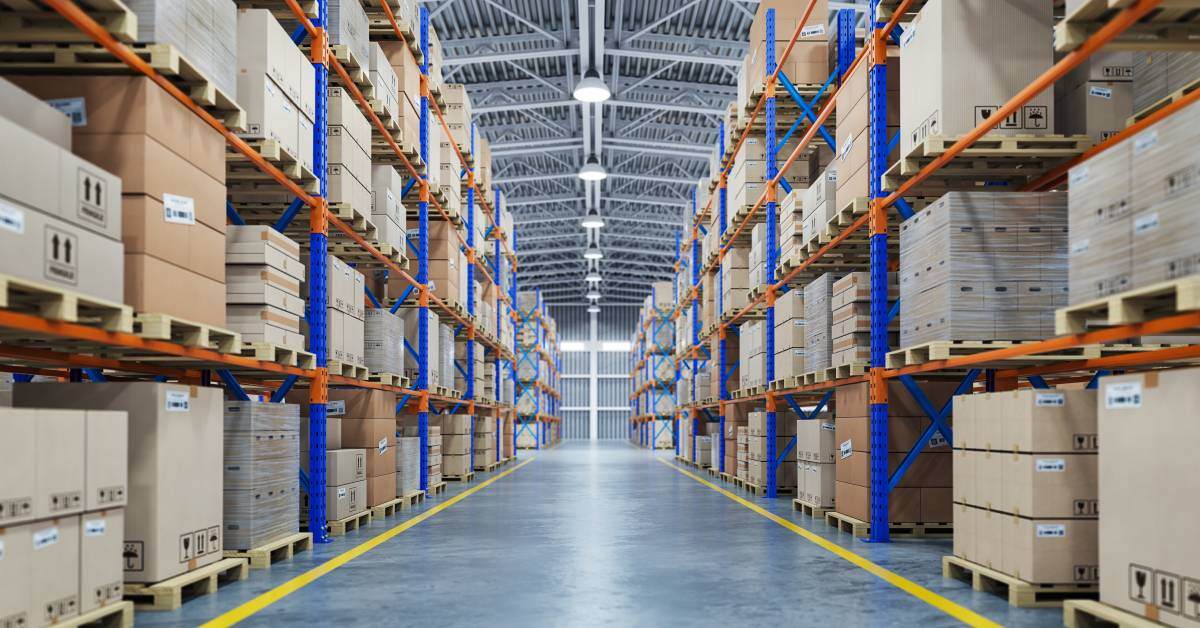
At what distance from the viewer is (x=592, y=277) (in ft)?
124

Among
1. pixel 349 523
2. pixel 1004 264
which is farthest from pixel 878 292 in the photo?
pixel 349 523

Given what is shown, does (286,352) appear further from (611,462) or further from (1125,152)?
(611,462)

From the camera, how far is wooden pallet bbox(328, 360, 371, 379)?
7.15m

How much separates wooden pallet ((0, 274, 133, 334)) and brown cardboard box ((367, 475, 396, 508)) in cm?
456

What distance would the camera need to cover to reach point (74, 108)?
171 inches

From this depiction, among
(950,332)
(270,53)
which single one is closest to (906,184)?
(950,332)

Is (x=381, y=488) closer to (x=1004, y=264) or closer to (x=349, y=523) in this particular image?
(x=349, y=523)

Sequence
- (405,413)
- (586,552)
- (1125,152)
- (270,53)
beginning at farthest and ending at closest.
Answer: (405,413) < (586,552) < (270,53) < (1125,152)

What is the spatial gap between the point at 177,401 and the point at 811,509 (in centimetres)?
597

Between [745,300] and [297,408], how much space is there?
7.82m

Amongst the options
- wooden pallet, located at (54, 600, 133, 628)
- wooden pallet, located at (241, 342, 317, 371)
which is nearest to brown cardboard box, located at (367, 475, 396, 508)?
wooden pallet, located at (241, 342, 317, 371)

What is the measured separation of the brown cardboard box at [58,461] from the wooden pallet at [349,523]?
144 inches

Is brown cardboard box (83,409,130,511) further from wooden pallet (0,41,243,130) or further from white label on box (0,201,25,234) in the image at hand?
wooden pallet (0,41,243,130)

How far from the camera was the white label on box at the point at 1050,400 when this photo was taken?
4.43m
